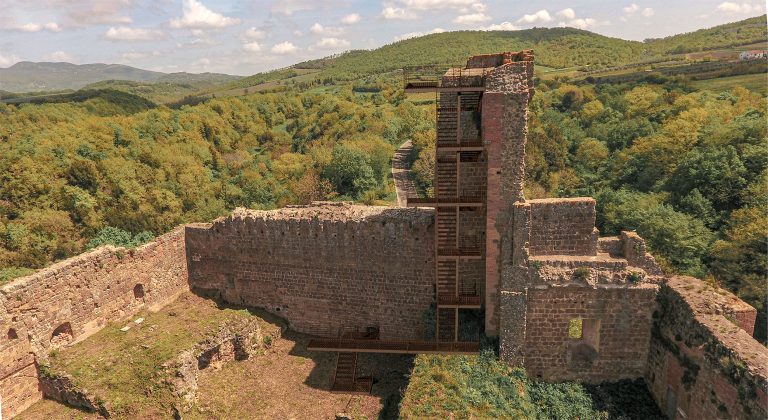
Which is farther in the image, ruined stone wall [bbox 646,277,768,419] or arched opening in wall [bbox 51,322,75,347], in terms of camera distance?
arched opening in wall [bbox 51,322,75,347]

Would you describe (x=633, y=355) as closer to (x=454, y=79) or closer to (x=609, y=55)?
(x=454, y=79)

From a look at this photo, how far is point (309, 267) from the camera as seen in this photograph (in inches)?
645

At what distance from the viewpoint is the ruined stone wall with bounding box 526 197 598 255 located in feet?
41.6

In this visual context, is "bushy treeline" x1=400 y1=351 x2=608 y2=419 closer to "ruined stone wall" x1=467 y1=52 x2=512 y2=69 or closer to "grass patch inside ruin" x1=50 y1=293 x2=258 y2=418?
"grass patch inside ruin" x1=50 y1=293 x2=258 y2=418

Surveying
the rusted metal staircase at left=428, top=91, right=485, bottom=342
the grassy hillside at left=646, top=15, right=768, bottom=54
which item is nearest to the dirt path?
the rusted metal staircase at left=428, top=91, right=485, bottom=342

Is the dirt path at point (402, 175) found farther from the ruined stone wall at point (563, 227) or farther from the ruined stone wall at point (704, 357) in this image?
the ruined stone wall at point (704, 357)

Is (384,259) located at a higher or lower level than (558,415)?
higher

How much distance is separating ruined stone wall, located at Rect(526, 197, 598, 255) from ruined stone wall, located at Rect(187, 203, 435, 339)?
11.2ft

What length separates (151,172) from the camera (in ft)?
132

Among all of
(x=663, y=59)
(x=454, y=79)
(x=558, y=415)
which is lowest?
(x=558, y=415)

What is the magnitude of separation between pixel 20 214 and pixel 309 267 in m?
28.7

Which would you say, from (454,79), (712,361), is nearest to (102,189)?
(454,79)

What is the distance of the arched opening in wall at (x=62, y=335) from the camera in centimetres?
1481

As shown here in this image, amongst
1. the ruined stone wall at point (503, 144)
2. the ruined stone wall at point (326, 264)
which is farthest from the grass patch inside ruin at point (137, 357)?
the ruined stone wall at point (503, 144)
